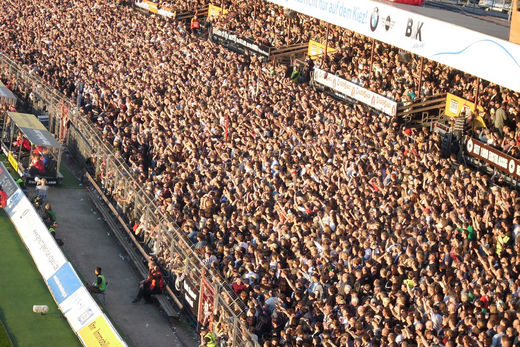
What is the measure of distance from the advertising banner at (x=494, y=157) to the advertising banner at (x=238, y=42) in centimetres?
1253

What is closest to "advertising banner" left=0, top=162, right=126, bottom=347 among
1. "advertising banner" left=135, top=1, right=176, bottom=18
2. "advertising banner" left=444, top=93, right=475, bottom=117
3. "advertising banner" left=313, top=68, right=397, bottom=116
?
"advertising banner" left=313, top=68, right=397, bottom=116

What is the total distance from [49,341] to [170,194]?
628cm

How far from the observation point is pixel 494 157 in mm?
23375

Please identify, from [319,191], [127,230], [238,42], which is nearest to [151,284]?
[127,230]

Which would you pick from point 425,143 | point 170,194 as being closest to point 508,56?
point 425,143

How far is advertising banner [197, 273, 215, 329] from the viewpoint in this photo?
21.6 metres

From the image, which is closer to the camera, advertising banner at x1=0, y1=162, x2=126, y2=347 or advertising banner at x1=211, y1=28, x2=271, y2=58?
advertising banner at x1=0, y1=162, x2=126, y2=347

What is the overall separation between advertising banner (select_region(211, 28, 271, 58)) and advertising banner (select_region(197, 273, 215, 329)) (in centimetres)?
1507

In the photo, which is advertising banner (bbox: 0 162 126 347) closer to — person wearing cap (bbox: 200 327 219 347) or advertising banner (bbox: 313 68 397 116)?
person wearing cap (bbox: 200 327 219 347)

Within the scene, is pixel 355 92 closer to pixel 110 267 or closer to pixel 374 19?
pixel 374 19

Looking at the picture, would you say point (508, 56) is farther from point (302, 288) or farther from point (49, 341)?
point (49, 341)

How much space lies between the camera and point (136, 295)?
24844 millimetres

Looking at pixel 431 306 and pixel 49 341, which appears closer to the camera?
pixel 431 306

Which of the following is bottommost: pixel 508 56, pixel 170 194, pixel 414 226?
pixel 170 194
